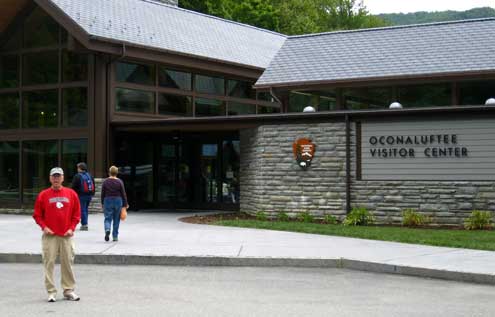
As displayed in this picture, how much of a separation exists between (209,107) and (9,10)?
7609mm

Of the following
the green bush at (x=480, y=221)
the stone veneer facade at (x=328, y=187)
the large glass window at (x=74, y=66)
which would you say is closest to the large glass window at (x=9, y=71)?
the large glass window at (x=74, y=66)

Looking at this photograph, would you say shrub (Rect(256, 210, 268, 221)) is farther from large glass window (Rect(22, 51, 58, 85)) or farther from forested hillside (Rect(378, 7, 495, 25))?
forested hillside (Rect(378, 7, 495, 25))

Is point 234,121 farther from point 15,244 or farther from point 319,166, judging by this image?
point 15,244

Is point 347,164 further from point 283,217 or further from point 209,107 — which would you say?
point 209,107

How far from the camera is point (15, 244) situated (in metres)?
15.4

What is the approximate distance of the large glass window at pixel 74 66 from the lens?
24594mm

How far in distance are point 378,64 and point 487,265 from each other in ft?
41.7

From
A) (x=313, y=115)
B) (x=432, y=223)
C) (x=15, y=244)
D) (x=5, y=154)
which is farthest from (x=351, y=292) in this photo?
(x=5, y=154)

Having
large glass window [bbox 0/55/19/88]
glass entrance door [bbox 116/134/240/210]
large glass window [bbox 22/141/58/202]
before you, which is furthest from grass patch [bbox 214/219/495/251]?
large glass window [bbox 0/55/19/88]

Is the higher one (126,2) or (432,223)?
(126,2)

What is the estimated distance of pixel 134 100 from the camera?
2514 cm

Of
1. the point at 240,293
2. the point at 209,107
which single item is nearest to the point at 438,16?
the point at 209,107

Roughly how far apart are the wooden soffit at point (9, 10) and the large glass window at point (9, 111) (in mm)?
2352

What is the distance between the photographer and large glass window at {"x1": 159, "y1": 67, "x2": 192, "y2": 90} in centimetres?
2591
